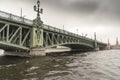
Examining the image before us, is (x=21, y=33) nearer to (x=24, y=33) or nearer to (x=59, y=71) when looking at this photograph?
(x=24, y=33)

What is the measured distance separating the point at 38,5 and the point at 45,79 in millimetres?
24029

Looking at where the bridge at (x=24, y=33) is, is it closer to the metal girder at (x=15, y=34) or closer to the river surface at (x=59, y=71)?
the metal girder at (x=15, y=34)

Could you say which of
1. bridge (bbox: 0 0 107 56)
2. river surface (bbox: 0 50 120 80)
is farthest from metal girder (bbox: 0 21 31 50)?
river surface (bbox: 0 50 120 80)

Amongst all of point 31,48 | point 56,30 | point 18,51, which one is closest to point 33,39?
point 31,48

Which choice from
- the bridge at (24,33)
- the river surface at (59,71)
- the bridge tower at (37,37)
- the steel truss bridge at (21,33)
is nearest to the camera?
the river surface at (59,71)

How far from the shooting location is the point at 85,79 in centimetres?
1095

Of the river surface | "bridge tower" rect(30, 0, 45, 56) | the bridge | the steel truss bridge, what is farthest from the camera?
"bridge tower" rect(30, 0, 45, 56)

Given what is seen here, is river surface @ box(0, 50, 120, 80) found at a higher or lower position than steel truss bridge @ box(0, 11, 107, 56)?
lower

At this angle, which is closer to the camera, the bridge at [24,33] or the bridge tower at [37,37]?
the bridge at [24,33]

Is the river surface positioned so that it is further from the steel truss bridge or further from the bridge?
the bridge

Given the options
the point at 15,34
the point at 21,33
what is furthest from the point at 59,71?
the point at 21,33

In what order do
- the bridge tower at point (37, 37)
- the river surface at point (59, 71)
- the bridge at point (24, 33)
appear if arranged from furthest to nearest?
the bridge tower at point (37, 37)
the bridge at point (24, 33)
the river surface at point (59, 71)

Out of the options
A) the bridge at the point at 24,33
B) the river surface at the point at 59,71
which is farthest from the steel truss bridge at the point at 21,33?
the river surface at the point at 59,71

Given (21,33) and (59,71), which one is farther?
(21,33)
